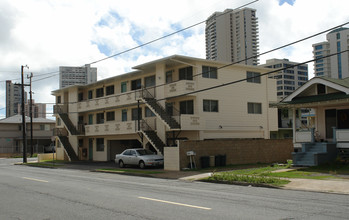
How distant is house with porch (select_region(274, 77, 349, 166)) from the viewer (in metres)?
22.7

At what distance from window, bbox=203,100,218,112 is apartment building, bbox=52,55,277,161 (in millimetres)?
83

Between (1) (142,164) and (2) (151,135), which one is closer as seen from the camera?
(1) (142,164)

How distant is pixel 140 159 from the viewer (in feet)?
90.6

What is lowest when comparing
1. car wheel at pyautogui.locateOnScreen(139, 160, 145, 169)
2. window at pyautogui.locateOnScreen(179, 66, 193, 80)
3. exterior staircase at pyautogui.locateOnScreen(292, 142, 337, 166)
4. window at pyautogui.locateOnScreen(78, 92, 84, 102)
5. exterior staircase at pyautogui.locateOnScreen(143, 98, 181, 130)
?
car wheel at pyautogui.locateOnScreen(139, 160, 145, 169)

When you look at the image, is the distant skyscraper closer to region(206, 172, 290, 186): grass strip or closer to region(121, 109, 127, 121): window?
region(121, 109, 127, 121): window

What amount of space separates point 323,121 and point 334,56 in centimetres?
10382

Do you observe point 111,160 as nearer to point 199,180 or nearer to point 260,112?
point 260,112

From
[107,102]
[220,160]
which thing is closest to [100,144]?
[107,102]

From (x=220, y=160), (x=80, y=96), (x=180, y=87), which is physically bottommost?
(x=220, y=160)

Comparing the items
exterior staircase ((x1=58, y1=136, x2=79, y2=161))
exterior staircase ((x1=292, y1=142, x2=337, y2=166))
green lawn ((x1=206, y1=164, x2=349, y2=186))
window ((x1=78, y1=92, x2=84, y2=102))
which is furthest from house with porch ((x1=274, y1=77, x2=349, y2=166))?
window ((x1=78, y1=92, x2=84, y2=102))

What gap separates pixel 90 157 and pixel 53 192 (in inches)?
1182

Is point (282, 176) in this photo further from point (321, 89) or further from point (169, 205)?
point (169, 205)

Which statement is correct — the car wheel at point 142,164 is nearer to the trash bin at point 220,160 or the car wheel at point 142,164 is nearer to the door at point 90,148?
the trash bin at point 220,160

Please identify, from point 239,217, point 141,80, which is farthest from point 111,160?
point 239,217
